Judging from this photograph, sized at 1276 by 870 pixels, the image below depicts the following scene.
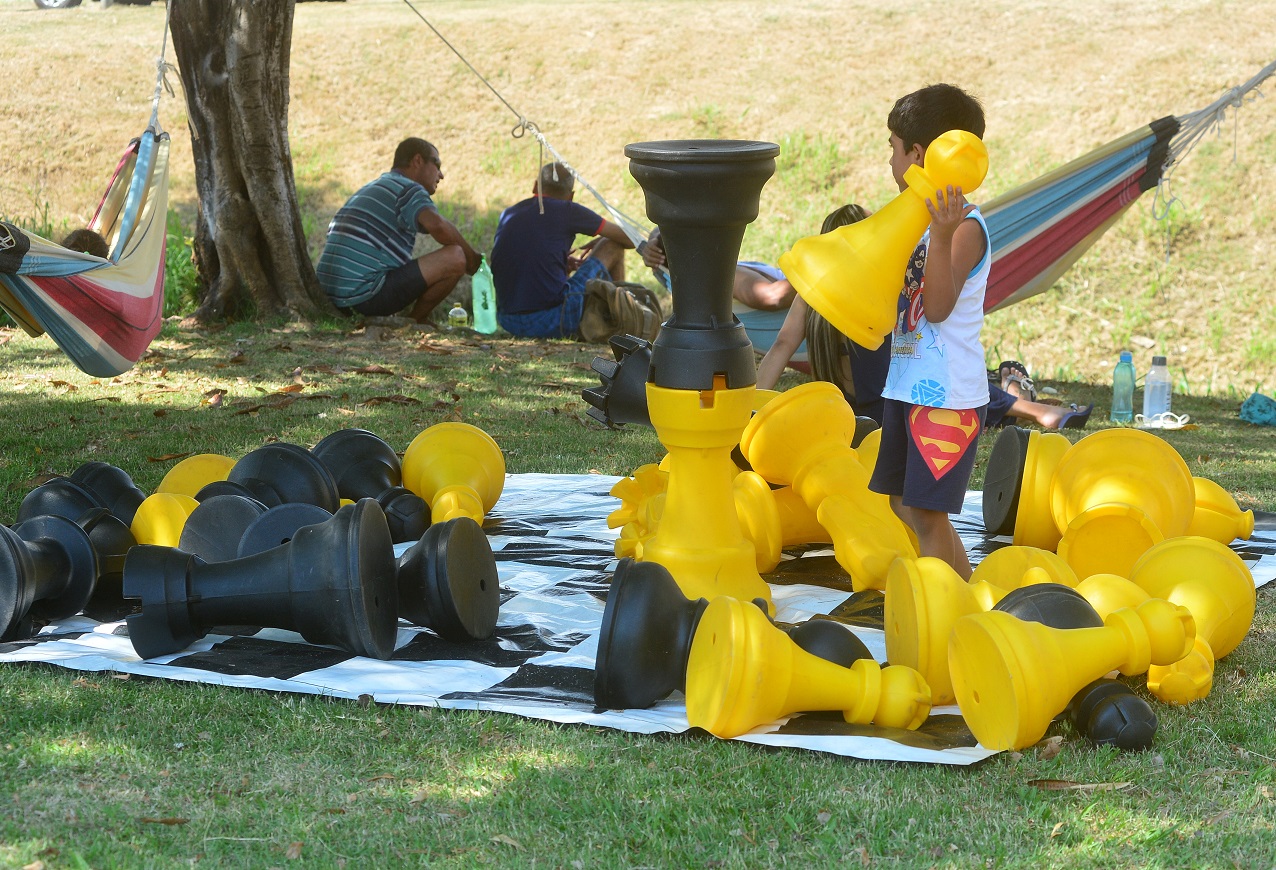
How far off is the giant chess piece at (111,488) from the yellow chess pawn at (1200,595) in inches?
111

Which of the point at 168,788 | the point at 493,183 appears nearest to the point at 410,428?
the point at 168,788

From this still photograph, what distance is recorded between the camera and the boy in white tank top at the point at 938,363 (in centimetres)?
319

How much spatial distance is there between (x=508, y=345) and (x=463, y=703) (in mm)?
6004

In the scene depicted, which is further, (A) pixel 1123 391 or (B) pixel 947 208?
(A) pixel 1123 391

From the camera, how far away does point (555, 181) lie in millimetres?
8922

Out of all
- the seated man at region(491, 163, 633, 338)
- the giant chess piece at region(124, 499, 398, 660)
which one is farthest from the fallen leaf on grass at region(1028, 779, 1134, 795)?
the seated man at region(491, 163, 633, 338)

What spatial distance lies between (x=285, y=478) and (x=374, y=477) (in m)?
0.44

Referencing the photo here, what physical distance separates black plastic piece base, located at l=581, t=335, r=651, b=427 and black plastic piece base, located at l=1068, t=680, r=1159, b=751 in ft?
5.26

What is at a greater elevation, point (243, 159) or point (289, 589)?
point (243, 159)

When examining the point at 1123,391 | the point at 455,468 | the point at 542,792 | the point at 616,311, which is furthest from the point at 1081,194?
the point at 542,792

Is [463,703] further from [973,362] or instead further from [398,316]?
[398,316]

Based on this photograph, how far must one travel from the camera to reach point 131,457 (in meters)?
5.00

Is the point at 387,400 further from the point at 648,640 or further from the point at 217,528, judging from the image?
the point at 648,640

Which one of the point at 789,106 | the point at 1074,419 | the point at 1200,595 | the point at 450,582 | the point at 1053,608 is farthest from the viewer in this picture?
the point at 789,106
